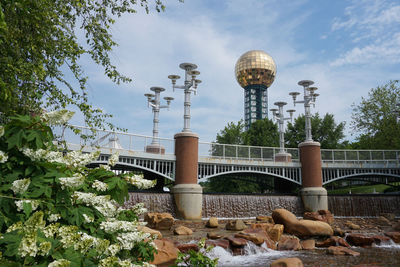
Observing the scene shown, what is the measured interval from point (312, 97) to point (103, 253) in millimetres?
31167

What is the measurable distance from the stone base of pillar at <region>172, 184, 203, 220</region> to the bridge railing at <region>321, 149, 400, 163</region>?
629 inches

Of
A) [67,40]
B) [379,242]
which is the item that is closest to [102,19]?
[67,40]

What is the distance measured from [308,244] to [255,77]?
80435 millimetres

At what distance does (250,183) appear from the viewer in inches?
1619

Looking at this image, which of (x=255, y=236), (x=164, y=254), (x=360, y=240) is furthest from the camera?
(x=360, y=240)

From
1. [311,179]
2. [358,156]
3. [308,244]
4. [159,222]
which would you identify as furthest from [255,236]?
[358,156]

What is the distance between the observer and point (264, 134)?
4862cm

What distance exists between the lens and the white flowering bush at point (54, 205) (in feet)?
10.0

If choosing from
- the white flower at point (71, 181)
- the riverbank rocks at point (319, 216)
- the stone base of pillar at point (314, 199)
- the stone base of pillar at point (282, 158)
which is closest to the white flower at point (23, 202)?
the white flower at point (71, 181)

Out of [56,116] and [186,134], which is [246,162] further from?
[56,116]

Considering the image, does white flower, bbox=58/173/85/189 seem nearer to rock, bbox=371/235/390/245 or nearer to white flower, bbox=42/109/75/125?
white flower, bbox=42/109/75/125

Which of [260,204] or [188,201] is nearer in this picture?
[188,201]

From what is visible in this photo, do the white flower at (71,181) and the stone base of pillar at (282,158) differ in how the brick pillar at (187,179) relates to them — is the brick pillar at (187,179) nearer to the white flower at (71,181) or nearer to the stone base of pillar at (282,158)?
the stone base of pillar at (282,158)

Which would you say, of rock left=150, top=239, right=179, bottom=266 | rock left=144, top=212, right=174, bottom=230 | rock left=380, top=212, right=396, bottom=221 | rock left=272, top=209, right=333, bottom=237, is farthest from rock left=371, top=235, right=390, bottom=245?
rock left=380, top=212, right=396, bottom=221
